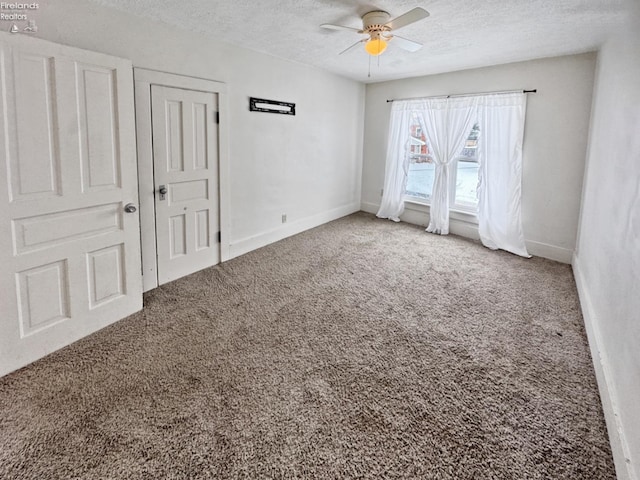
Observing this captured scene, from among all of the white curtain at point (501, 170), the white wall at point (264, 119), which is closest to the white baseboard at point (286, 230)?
the white wall at point (264, 119)

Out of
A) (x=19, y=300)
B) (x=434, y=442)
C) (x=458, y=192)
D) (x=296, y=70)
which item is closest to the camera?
(x=434, y=442)

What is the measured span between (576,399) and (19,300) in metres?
3.33

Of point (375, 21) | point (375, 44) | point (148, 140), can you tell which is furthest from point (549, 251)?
point (148, 140)

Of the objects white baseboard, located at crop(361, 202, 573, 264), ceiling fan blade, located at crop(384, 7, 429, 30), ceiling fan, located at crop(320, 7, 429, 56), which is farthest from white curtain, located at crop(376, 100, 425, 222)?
ceiling fan blade, located at crop(384, 7, 429, 30)

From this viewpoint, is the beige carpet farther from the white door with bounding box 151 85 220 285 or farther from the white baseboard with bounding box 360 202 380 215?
the white baseboard with bounding box 360 202 380 215

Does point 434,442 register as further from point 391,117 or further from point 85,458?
point 391,117

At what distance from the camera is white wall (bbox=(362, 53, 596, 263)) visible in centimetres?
411

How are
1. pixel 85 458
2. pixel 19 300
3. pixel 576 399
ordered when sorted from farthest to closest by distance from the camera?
pixel 19 300 → pixel 576 399 → pixel 85 458

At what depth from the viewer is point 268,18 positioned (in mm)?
3105

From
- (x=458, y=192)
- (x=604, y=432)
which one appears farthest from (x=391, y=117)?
(x=604, y=432)

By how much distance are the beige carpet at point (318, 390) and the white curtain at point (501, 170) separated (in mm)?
1338

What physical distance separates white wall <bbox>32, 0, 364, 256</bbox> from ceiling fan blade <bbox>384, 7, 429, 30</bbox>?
6.09 ft

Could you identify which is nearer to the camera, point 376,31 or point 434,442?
point 434,442

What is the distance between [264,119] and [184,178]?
140 cm
